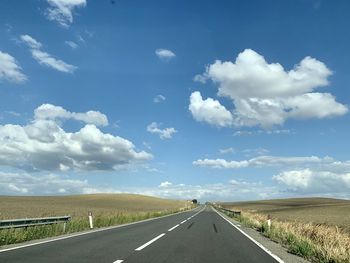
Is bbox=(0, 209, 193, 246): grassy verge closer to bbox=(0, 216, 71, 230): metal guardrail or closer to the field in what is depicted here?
bbox=(0, 216, 71, 230): metal guardrail

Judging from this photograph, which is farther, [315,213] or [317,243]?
[315,213]

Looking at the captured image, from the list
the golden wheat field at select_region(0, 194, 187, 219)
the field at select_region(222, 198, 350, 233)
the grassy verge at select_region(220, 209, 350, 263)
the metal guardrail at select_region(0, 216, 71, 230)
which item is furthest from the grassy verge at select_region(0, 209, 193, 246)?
the field at select_region(222, 198, 350, 233)

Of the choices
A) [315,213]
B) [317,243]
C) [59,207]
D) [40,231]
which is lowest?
[317,243]

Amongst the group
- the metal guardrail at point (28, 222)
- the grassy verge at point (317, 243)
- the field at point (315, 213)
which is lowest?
the grassy verge at point (317, 243)

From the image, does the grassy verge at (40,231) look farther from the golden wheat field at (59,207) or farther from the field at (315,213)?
the field at (315,213)

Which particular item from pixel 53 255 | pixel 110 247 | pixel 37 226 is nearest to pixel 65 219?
pixel 37 226

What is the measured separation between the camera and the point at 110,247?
15203 millimetres

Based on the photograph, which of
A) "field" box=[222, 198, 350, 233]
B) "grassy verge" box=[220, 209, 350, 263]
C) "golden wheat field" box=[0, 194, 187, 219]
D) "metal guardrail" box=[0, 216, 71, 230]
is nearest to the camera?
"grassy verge" box=[220, 209, 350, 263]

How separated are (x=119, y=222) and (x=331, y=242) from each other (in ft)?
68.9

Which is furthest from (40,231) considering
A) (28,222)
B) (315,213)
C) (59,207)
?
(59,207)

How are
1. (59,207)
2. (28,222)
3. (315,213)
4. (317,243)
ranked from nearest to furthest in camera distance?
(317,243) → (28,222) → (315,213) → (59,207)

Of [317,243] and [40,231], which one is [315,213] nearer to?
[317,243]

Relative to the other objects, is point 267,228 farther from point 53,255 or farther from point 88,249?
point 53,255

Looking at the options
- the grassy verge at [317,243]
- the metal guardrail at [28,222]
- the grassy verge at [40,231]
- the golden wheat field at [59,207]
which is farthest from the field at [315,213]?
the golden wheat field at [59,207]
